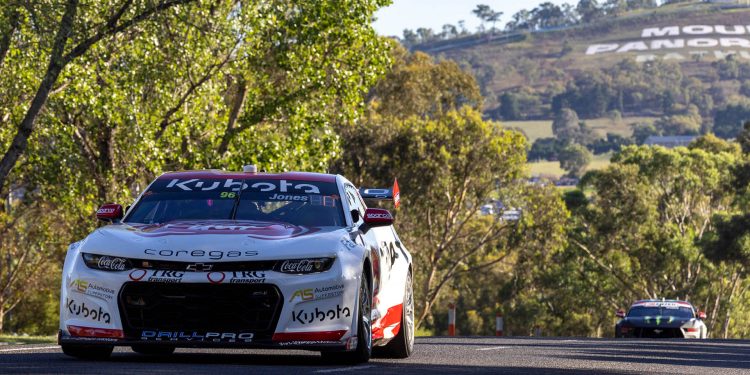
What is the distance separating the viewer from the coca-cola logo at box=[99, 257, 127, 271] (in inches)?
380

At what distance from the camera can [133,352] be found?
1207 centimetres

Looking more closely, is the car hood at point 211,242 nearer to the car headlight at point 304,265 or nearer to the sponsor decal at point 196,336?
the car headlight at point 304,265

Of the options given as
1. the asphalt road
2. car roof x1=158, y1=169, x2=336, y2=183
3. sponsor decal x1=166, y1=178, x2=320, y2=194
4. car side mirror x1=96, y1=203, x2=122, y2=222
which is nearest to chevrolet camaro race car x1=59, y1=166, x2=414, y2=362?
the asphalt road

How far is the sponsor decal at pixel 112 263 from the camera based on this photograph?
9.66m

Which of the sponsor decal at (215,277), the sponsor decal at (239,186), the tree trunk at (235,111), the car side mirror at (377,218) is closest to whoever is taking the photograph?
the sponsor decal at (215,277)

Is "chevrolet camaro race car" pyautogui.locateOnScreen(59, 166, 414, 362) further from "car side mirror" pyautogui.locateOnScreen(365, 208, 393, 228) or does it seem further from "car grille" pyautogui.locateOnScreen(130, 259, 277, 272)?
"car side mirror" pyautogui.locateOnScreen(365, 208, 393, 228)

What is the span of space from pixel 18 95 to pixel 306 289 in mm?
20431

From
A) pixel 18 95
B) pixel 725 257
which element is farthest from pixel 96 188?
pixel 725 257

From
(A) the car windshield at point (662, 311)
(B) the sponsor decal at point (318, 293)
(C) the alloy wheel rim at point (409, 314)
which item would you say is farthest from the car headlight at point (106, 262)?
(A) the car windshield at point (662, 311)

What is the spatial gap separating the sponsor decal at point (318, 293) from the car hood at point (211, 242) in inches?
9.2

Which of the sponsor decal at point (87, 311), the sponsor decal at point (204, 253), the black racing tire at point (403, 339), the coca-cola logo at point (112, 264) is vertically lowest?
the black racing tire at point (403, 339)

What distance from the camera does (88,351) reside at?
1041cm

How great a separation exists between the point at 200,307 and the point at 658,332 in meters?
20.4

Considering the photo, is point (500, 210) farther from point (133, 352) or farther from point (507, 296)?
point (133, 352)
